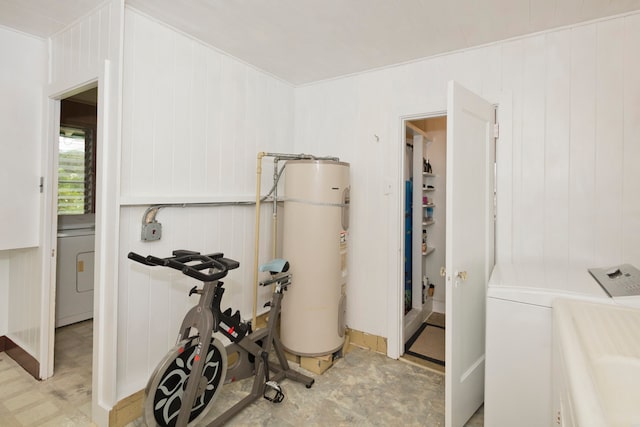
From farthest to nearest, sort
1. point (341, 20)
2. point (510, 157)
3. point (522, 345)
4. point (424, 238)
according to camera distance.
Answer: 1. point (424, 238)
2. point (510, 157)
3. point (341, 20)
4. point (522, 345)

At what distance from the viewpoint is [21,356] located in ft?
8.21

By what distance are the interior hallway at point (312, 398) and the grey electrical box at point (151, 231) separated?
1.09 m

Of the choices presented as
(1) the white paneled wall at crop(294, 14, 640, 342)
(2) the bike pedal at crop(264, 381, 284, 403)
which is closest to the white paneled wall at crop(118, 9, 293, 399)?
(2) the bike pedal at crop(264, 381, 284, 403)

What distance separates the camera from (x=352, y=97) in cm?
291

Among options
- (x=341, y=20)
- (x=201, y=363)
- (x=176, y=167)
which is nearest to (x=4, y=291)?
(x=176, y=167)

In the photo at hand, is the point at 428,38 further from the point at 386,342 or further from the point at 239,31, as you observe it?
the point at 386,342

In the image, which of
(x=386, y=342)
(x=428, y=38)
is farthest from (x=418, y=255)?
(x=428, y=38)

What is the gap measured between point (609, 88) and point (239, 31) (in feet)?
7.69

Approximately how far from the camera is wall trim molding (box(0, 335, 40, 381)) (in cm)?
237

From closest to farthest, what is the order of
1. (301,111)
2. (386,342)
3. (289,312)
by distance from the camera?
(289,312) → (386,342) → (301,111)

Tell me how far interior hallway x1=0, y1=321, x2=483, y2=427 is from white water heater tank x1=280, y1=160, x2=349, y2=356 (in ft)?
1.03

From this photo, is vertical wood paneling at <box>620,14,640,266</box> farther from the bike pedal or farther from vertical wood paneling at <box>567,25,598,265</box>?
the bike pedal

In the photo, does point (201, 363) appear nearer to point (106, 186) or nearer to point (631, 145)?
point (106, 186)

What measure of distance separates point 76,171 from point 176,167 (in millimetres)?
2152
